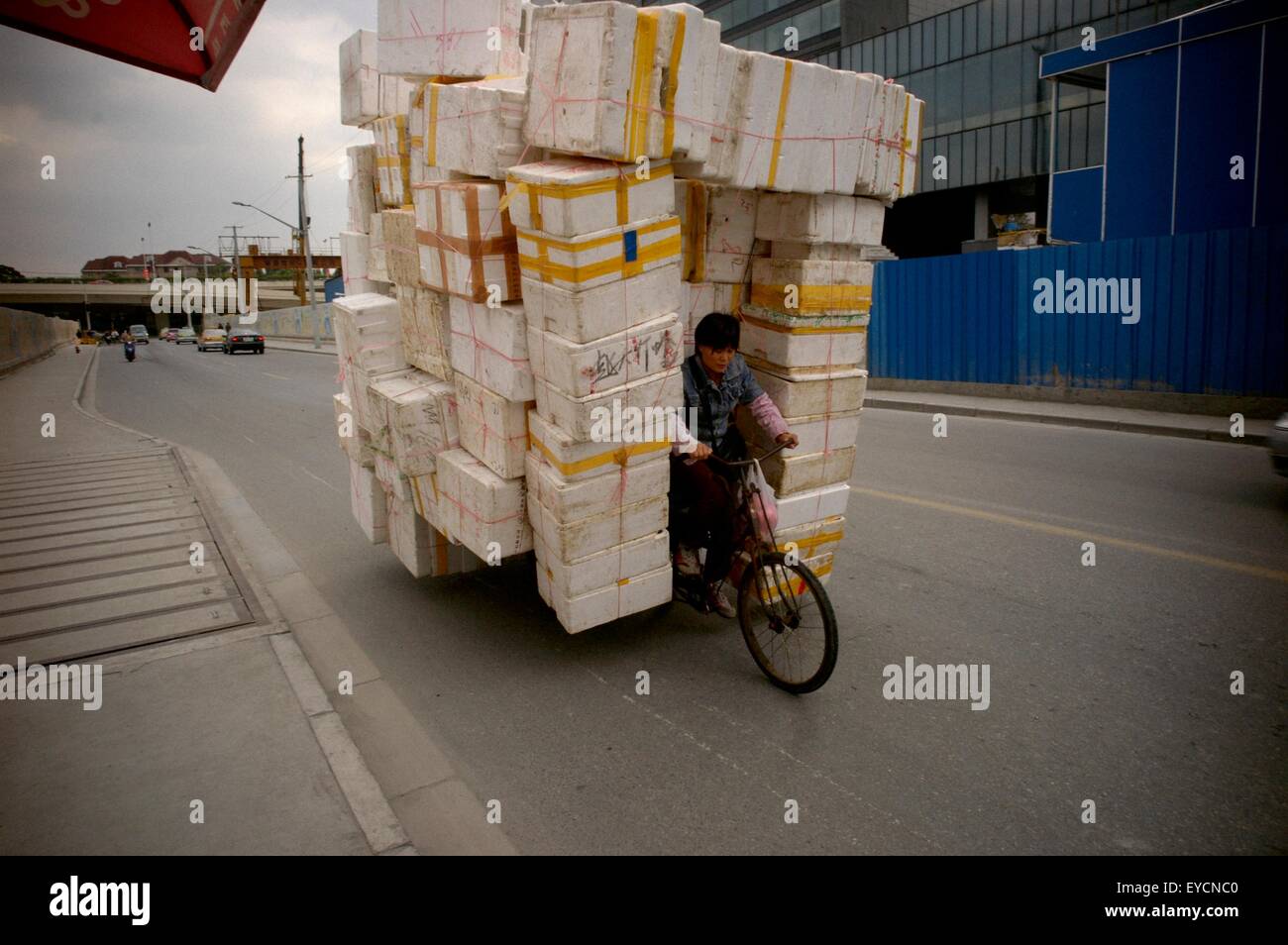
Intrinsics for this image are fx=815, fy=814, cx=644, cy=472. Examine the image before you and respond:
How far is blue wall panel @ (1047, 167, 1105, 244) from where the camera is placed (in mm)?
19328

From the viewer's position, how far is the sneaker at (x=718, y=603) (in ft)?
14.4

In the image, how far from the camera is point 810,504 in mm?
4434

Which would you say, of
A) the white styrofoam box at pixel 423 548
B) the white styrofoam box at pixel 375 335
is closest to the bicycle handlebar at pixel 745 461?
the white styrofoam box at pixel 423 548

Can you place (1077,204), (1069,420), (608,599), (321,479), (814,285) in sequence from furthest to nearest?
(1077,204)
(1069,420)
(321,479)
(814,285)
(608,599)

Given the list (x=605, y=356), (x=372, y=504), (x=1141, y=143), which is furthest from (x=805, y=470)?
(x=1141, y=143)

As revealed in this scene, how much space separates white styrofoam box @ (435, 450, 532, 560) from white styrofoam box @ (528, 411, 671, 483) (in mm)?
271

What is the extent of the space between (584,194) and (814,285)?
1417mm

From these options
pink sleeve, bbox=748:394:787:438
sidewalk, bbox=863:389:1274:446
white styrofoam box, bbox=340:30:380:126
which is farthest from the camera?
sidewalk, bbox=863:389:1274:446

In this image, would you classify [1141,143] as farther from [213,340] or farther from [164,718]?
[213,340]

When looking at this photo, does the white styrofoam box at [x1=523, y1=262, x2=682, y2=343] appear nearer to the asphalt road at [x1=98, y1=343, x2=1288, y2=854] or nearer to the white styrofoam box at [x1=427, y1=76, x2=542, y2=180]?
the white styrofoam box at [x1=427, y1=76, x2=542, y2=180]

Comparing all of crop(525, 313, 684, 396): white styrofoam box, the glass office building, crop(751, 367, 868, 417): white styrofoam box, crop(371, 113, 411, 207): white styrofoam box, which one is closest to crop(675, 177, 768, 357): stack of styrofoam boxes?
crop(751, 367, 868, 417): white styrofoam box
